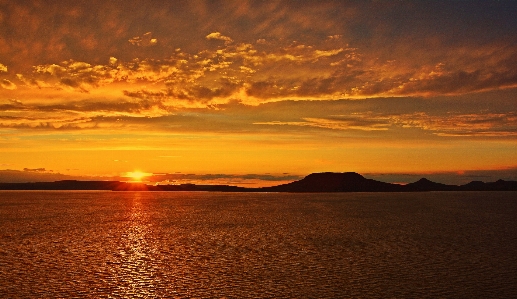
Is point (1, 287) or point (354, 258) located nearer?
point (1, 287)

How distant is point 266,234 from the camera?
74.6 m

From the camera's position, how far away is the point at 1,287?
36.9m

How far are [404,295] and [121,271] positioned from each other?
2598 centimetres

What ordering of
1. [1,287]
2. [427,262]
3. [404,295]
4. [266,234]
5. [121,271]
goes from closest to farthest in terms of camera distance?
[404,295] < [1,287] < [121,271] < [427,262] < [266,234]

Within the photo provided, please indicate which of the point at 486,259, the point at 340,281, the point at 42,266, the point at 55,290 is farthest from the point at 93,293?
the point at 486,259

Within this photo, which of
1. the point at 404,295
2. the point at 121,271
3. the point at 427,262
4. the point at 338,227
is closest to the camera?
the point at 404,295

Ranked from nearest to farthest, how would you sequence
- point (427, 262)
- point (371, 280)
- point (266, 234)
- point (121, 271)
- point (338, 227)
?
1. point (371, 280)
2. point (121, 271)
3. point (427, 262)
4. point (266, 234)
5. point (338, 227)

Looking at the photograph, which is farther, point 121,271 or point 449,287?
point 121,271

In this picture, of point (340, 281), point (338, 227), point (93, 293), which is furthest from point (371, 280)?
point (338, 227)

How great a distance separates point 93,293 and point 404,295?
2394 centimetres

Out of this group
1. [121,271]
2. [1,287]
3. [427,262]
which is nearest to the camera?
[1,287]

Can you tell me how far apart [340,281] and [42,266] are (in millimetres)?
29594

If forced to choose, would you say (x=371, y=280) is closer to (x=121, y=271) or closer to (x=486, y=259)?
(x=486, y=259)

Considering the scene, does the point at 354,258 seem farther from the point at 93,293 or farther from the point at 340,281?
the point at 93,293
